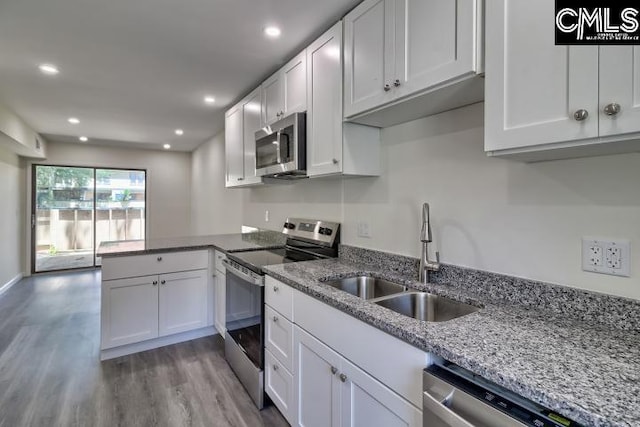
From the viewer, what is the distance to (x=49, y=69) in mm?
2672

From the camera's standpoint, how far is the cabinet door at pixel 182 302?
2.86 metres

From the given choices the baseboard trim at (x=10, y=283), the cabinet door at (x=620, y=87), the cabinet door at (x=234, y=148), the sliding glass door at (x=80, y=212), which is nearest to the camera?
the cabinet door at (x=620, y=87)

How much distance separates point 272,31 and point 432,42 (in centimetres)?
122

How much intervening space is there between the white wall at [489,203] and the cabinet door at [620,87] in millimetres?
330

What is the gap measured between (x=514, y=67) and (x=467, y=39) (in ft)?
0.76

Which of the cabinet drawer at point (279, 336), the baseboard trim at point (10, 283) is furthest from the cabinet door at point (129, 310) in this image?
the baseboard trim at point (10, 283)

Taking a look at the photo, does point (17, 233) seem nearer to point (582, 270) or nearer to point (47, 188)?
point (47, 188)

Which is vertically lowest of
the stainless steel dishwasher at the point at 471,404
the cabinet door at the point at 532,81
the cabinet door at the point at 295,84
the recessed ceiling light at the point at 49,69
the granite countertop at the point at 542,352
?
the stainless steel dishwasher at the point at 471,404

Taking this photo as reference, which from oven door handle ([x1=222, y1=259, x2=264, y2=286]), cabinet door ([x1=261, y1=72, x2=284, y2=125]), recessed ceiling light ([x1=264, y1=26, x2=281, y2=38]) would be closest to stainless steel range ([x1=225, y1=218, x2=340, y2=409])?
oven door handle ([x1=222, y1=259, x2=264, y2=286])

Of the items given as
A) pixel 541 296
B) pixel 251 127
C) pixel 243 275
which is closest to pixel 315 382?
pixel 243 275

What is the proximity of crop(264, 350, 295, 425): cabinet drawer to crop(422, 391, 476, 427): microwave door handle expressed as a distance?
0.97m

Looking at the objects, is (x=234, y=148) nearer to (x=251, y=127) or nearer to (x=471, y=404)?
(x=251, y=127)

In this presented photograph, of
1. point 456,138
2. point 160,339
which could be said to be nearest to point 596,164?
point 456,138

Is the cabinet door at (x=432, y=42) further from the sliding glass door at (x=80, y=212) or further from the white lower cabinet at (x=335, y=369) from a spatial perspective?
the sliding glass door at (x=80, y=212)
